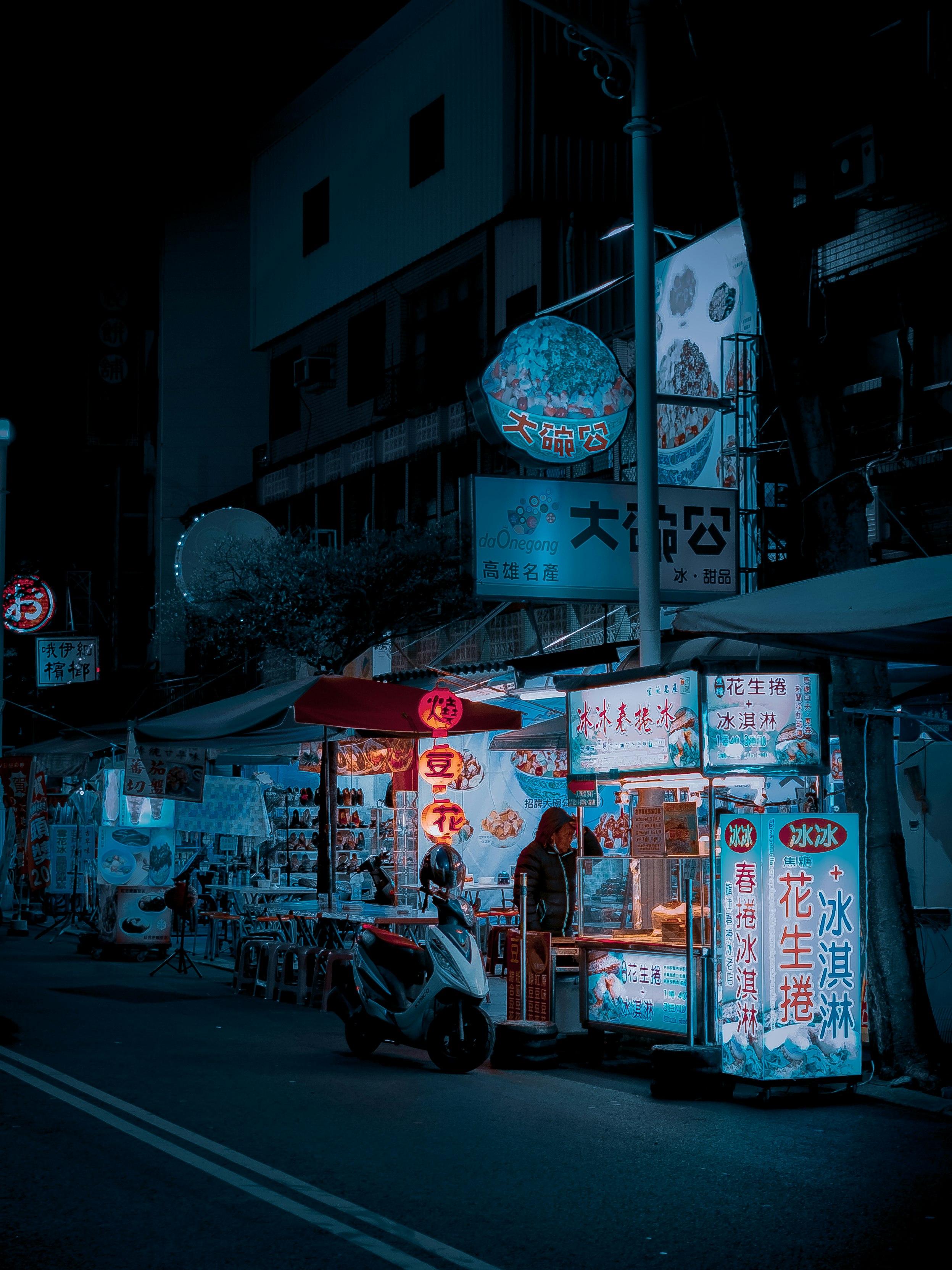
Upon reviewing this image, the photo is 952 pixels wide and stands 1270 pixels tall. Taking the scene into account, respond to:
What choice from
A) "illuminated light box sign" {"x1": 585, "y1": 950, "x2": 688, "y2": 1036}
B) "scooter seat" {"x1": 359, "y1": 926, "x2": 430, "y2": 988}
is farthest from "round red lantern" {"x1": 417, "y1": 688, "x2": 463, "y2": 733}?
"illuminated light box sign" {"x1": 585, "y1": 950, "x2": 688, "y2": 1036}

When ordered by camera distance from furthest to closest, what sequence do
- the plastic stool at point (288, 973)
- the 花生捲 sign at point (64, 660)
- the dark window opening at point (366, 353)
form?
the 花生捲 sign at point (64, 660), the dark window opening at point (366, 353), the plastic stool at point (288, 973)

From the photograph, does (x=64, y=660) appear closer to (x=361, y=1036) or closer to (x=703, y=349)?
(x=703, y=349)

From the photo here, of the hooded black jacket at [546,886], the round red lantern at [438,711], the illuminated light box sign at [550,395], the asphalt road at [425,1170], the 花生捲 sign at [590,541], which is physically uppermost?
the illuminated light box sign at [550,395]

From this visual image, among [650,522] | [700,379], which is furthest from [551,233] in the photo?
[650,522]

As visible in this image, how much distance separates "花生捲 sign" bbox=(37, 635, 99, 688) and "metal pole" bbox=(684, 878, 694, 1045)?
3449 centimetres

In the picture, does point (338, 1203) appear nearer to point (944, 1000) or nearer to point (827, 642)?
point (827, 642)

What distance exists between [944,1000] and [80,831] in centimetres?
1808

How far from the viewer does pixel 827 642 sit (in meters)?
10.4

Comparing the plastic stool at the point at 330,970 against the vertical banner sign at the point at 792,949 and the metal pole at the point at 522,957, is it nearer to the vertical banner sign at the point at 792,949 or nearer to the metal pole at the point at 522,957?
the metal pole at the point at 522,957

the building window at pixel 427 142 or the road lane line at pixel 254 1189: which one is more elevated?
the building window at pixel 427 142

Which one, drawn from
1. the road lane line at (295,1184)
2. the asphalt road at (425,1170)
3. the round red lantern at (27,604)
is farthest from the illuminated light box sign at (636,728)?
the round red lantern at (27,604)

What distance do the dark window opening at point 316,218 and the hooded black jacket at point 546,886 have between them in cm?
→ 2370

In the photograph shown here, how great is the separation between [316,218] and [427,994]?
28.1 m

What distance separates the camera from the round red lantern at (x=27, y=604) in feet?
137
